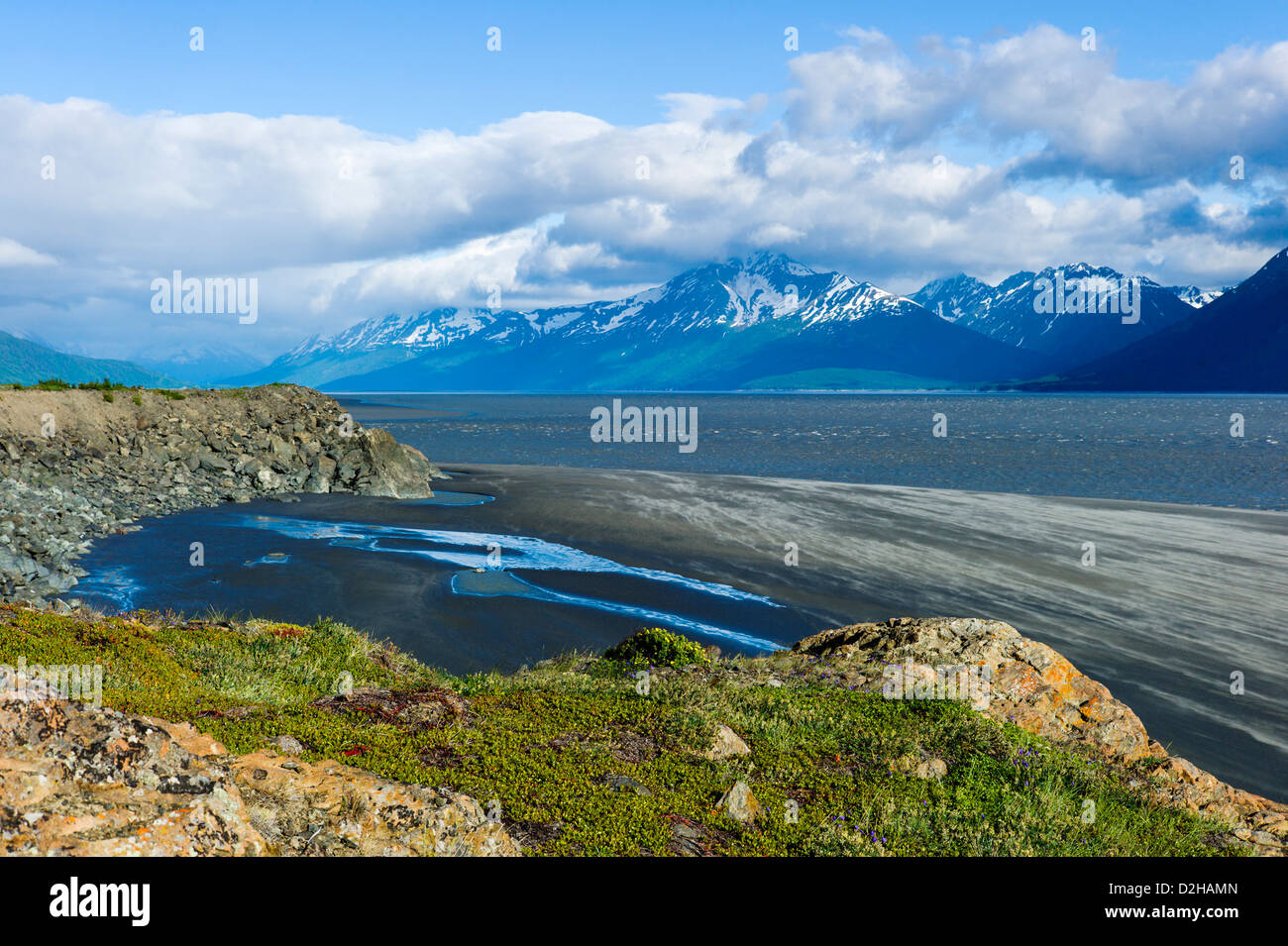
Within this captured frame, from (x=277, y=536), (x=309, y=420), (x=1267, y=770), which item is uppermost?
(x=309, y=420)

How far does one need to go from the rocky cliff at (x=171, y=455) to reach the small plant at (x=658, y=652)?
2556 centimetres

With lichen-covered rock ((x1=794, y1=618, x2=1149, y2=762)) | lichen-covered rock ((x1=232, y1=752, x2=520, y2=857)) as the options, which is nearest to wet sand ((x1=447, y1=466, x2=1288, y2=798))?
lichen-covered rock ((x1=794, y1=618, x2=1149, y2=762))

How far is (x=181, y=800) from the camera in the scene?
17.0 ft

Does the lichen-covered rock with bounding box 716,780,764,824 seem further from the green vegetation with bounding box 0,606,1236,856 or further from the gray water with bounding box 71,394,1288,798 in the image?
the gray water with bounding box 71,394,1288,798

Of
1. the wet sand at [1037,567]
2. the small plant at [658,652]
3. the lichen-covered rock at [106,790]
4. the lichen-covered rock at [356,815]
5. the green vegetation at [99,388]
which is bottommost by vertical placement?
the wet sand at [1037,567]

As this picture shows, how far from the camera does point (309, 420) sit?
171 ft

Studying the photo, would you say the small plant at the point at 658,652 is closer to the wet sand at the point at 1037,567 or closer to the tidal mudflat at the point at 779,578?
the tidal mudflat at the point at 779,578

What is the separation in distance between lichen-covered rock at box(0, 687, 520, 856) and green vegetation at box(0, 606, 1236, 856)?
73 centimetres

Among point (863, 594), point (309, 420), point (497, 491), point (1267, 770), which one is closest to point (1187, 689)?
point (1267, 770)

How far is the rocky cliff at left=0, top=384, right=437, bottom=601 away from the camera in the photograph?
35.3 m

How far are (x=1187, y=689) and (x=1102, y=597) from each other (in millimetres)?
7831

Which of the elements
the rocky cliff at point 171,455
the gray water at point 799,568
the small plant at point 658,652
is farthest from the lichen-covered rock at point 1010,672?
the rocky cliff at point 171,455

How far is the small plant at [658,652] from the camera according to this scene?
1415 cm
